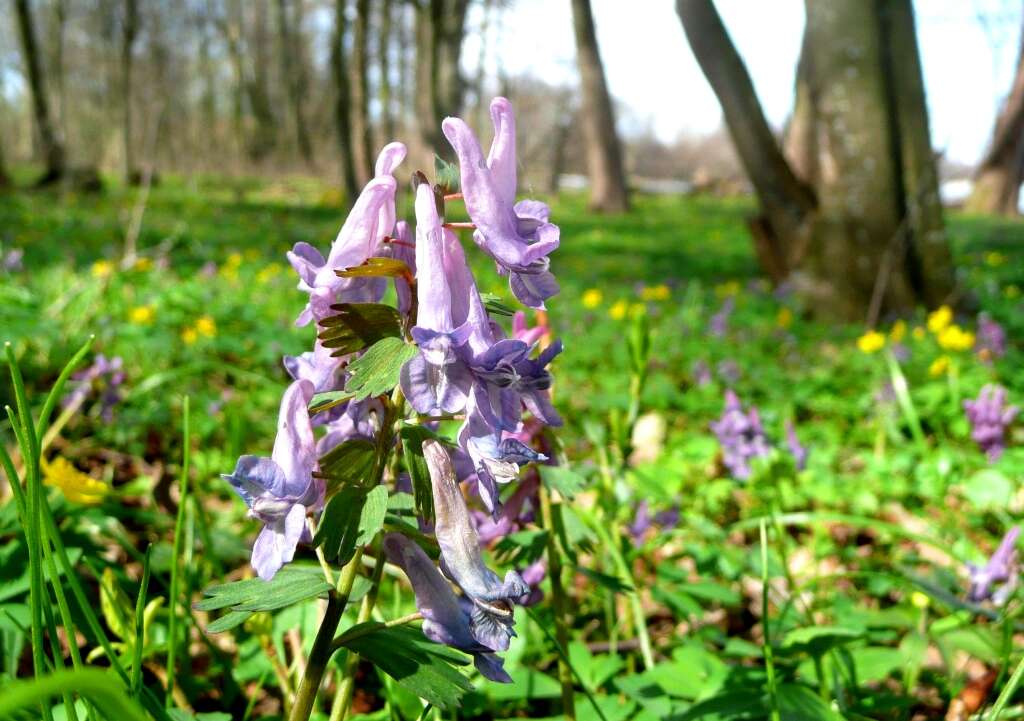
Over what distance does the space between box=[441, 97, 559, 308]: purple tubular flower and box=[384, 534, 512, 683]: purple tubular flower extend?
360mm

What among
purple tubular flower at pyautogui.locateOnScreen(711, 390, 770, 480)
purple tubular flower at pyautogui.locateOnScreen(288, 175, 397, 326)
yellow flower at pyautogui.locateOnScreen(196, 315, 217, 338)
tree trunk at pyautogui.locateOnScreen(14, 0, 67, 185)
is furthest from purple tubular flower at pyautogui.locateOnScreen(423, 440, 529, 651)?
tree trunk at pyautogui.locateOnScreen(14, 0, 67, 185)

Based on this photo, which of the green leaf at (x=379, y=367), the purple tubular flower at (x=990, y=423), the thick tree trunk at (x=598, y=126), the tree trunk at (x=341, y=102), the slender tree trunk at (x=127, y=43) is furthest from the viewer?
the slender tree trunk at (x=127, y=43)

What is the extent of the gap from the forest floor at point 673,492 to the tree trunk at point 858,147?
0.46m

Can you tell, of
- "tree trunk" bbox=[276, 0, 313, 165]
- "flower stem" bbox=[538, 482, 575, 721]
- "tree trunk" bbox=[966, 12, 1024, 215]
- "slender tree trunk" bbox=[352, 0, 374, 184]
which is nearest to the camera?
"flower stem" bbox=[538, 482, 575, 721]

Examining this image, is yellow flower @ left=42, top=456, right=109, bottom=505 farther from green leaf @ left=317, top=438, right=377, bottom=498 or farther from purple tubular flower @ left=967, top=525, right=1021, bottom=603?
purple tubular flower @ left=967, top=525, right=1021, bottom=603

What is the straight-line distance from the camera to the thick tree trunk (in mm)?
16156

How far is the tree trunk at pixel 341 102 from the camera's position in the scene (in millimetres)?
12664

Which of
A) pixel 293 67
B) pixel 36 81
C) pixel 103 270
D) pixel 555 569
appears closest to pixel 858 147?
pixel 103 270

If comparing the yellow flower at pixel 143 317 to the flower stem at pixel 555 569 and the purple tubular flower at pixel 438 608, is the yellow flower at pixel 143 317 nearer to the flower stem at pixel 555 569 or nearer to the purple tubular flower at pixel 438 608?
the flower stem at pixel 555 569

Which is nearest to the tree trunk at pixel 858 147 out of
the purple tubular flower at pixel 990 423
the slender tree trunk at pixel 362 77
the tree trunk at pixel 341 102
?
the purple tubular flower at pixel 990 423

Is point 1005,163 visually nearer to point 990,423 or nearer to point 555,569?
point 990,423

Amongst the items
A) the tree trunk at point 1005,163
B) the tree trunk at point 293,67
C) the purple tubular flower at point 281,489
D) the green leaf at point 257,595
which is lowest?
the green leaf at point 257,595

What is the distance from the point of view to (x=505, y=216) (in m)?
0.93

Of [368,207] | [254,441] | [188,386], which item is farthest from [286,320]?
[368,207]
